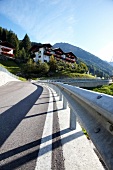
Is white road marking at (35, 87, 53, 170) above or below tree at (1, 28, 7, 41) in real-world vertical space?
below

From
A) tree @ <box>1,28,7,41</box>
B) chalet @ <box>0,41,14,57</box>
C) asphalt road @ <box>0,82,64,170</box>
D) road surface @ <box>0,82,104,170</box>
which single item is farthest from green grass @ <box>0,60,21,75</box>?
road surface @ <box>0,82,104,170</box>

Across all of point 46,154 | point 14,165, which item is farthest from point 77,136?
point 14,165

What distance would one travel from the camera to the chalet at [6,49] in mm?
105312

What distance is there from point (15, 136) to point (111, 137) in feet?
7.99

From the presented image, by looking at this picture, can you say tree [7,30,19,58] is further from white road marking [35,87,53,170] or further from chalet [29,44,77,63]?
white road marking [35,87,53,170]

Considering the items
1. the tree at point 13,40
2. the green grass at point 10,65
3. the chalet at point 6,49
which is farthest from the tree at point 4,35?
the green grass at point 10,65

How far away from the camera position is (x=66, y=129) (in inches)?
164

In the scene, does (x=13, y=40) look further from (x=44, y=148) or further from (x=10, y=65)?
(x=44, y=148)

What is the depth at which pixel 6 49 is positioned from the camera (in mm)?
107375

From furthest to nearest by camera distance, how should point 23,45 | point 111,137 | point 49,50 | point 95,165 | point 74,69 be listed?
1. point 23,45
2. point 49,50
3. point 74,69
4. point 95,165
5. point 111,137

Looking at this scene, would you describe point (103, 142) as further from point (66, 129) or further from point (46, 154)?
point (66, 129)

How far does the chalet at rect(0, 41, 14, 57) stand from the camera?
4146 inches

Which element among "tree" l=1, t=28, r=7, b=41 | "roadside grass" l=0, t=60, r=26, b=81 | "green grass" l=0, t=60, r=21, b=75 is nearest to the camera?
"green grass" l=0, t=60, r=21, b=75

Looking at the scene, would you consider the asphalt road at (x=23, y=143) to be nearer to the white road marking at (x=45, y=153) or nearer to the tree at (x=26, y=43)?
the white road marking at (x=45, y=153)
